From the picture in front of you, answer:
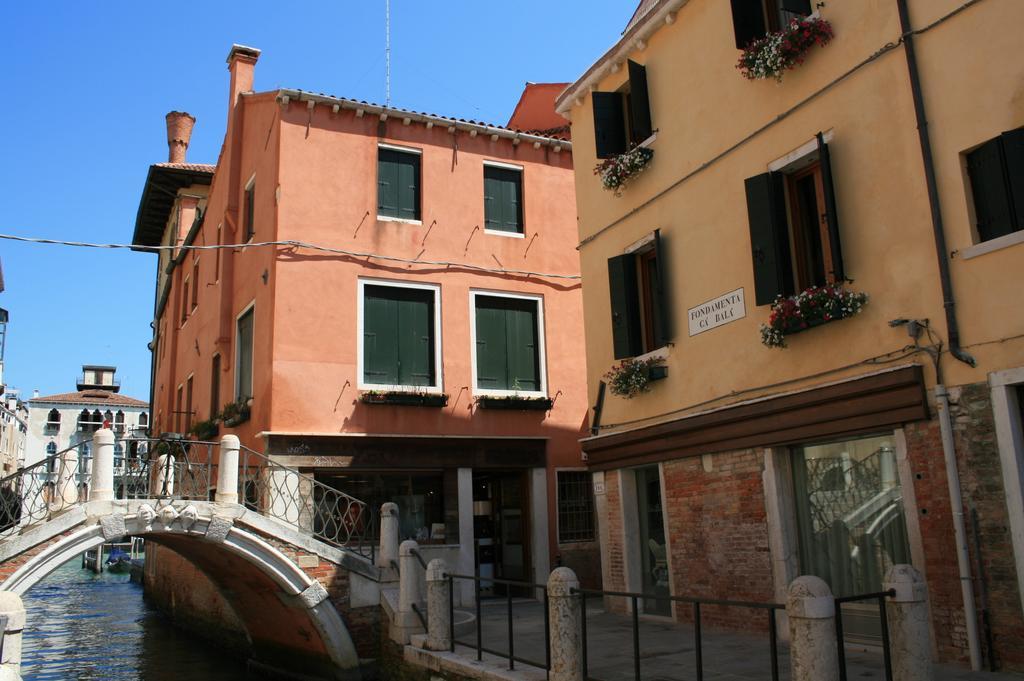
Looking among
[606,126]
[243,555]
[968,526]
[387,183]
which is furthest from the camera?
[387,183]

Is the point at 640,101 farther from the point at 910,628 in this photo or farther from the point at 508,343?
the point at 910,628

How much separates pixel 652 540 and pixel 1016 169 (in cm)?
608

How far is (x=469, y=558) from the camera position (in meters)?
14.2

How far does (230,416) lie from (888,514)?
10.7m

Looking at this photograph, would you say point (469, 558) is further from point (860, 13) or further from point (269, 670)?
point (860, 13)

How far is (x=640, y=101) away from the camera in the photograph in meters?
11.0

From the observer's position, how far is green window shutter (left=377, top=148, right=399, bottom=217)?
48.8 feet

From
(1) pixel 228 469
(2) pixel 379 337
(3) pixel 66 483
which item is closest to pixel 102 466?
(3) pixel 66 483

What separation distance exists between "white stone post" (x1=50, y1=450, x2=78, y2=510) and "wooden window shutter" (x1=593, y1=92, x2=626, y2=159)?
7.44 meters

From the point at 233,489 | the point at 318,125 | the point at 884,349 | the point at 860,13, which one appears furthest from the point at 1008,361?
the point at 318,125

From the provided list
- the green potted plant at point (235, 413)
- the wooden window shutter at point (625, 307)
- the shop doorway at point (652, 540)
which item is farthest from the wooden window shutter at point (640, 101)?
the green potted plant at point (235, 413)

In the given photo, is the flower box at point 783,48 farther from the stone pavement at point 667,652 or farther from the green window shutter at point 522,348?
the green window shutter at point 522,348

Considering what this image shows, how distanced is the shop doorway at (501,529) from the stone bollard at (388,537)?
2.87 metres

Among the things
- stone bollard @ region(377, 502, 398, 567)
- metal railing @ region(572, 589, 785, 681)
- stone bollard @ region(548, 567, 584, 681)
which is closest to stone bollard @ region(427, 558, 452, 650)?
stone bollard @ region(377, 502, 398, 567)
